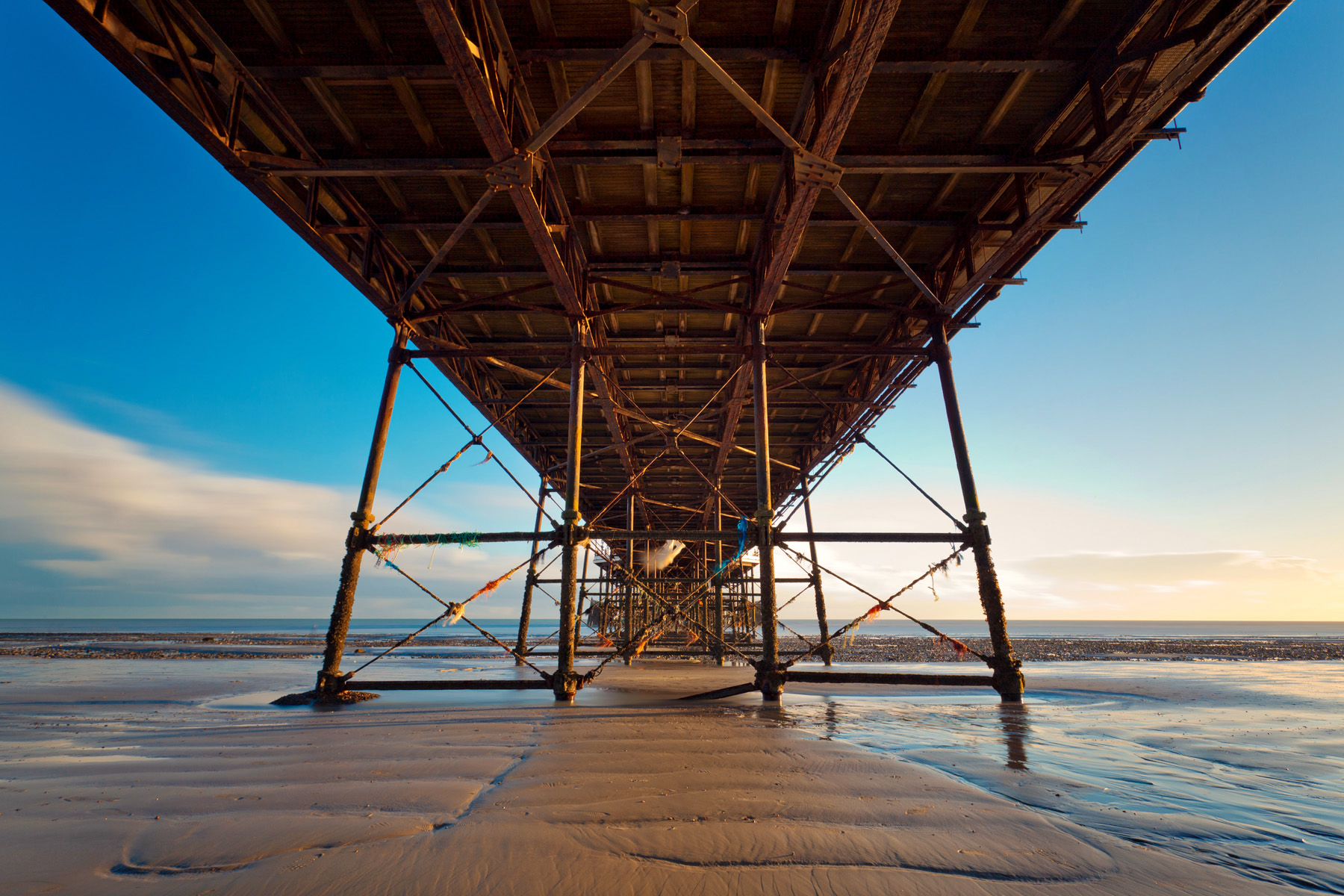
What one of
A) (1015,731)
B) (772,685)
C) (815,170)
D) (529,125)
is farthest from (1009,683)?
(529,125)

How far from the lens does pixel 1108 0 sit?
218 inches

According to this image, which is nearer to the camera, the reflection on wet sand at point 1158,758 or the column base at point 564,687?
the reflection on wet sand at point 1158,758

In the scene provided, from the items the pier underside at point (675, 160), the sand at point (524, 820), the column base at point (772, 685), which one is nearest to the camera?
the sand at point (524, 820)

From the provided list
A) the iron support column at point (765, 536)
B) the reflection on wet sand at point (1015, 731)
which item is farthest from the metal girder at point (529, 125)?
the reflection on wet sand at point (1015, 731)

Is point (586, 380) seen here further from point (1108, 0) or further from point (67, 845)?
point (67, 845)

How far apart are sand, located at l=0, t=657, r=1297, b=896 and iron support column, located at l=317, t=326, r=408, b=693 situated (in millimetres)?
2283

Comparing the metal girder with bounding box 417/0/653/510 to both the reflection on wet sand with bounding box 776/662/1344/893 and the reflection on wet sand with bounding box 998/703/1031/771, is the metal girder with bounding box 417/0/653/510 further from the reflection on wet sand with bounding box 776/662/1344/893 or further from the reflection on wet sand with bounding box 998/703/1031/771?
the reflection on wet sand with bounding box 998/703/1031/771

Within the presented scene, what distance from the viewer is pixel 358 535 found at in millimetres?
7859

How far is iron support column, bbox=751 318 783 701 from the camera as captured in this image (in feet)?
24.4

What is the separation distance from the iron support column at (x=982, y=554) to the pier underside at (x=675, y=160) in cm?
4

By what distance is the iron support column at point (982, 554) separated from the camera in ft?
24.7

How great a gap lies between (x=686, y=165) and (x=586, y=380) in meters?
5.92

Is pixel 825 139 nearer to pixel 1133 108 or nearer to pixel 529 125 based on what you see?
pixel 1133 108

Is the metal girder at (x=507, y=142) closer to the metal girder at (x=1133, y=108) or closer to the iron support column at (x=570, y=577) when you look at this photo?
the iron support column at (x=570, y=577)
